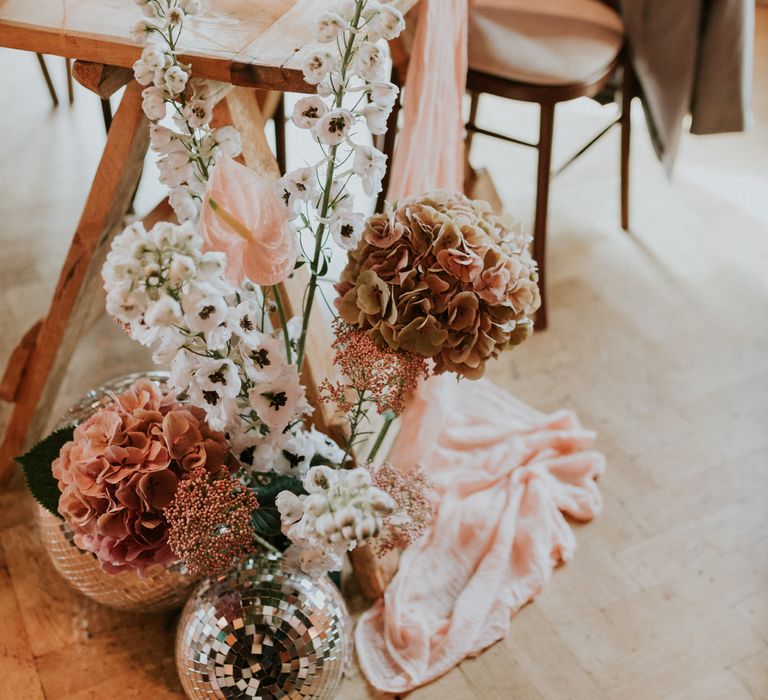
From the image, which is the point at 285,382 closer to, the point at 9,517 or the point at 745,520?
the point at 9,517

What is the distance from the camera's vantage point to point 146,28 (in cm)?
88

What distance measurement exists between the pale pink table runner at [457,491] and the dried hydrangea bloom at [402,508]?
1.26 ft

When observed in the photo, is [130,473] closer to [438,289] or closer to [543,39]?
[438,289]

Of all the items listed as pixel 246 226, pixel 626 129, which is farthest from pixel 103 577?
pixel 626 129

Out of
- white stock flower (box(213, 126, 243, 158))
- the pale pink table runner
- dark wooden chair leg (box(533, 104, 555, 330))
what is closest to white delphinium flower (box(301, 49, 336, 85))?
white stock flower (box(213, 126, 243, 158))

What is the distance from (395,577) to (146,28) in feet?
3.25

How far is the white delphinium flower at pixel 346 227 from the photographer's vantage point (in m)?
0.96

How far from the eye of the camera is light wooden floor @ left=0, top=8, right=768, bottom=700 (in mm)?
1396

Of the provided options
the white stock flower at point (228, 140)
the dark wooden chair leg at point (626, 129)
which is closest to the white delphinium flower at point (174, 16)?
the white stock flower at point (228, 140)

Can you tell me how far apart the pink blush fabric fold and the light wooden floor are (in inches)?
1.6

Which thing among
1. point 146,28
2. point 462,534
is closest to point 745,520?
point 462,534

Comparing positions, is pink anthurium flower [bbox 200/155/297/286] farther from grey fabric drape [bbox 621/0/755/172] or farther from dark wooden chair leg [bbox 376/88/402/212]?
grey fabric drape [bbox 621/0/755/172]

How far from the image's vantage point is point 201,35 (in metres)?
1.10

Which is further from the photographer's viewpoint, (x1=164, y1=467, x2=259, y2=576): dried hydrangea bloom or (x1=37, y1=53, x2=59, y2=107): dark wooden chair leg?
(x1=37, y1=53, x2=59, y2=107): dark wooden chair leg
